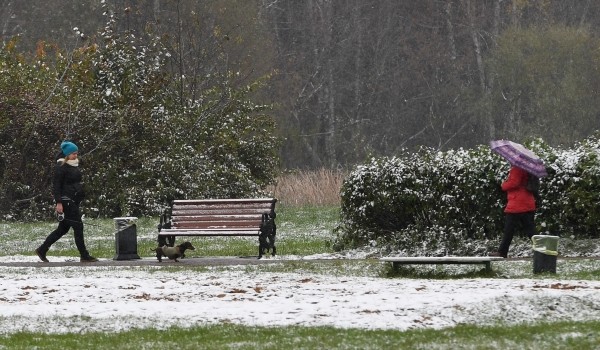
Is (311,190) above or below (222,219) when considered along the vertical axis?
below

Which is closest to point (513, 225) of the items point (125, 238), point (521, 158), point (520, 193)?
point (520, 193)

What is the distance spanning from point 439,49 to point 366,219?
153 ft

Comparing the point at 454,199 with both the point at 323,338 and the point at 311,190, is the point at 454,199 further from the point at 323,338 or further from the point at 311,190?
the point at 311,190

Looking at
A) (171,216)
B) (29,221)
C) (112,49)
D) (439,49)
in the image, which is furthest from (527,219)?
(439,49)

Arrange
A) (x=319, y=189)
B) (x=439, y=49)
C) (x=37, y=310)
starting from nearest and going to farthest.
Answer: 1. (x=37, y=310)
2. (x=319, y=189)
3. (x=439, y=49)

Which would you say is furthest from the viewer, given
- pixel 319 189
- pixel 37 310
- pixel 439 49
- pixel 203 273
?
pixel 439 49

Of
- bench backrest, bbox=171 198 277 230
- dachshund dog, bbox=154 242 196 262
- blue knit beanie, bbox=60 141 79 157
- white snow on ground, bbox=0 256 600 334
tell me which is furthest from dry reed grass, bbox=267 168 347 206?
white snow on ground, bbox=0 256 600 334

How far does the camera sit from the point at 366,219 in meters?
18.6

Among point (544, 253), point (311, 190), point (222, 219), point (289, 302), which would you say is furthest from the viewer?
point (311, 190)

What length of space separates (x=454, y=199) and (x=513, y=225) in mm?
1433

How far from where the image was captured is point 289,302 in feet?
38.2

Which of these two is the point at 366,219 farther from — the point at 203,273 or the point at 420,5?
the point at 420,5

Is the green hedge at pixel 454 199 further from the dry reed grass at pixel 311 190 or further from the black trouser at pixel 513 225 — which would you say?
the dry reed grass at pixel 311 190

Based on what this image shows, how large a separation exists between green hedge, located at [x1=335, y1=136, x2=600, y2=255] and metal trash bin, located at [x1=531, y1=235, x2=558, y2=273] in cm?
266
